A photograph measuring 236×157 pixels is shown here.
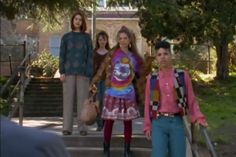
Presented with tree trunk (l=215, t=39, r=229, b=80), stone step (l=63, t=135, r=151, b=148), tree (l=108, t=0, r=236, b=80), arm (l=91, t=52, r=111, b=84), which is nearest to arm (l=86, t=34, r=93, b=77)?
arm (l=91, t=52, r=111, b=84)

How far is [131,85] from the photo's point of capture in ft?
25.3

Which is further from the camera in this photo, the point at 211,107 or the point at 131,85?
the point at 211,107

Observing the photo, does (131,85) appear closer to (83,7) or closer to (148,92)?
(148,92)

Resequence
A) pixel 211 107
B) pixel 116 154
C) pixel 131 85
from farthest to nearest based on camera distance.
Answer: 1. pixel 211 107
2. pixel 116 154
3. pixel 131 85

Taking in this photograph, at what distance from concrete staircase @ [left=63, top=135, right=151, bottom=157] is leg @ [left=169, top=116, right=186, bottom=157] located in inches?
72.6

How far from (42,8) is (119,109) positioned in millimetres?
12136

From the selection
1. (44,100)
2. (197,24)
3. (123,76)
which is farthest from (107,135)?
(197,24)

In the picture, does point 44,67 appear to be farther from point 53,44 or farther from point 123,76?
point 53,44

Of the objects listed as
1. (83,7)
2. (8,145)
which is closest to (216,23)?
(83,7)

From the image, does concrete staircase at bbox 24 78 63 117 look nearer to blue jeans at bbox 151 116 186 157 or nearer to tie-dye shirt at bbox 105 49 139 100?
tie-dye shirt at bbox 105 49 139 100

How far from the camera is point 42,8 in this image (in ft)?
63.3

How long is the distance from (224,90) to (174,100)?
15863 millimetres

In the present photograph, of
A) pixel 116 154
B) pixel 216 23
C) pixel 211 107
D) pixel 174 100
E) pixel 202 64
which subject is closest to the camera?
pixel 174 100

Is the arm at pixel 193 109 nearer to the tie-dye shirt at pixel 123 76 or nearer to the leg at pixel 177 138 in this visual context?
the leg at pixel 177 138
